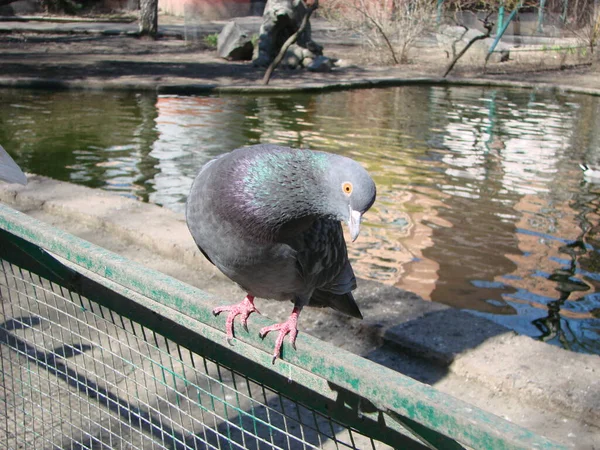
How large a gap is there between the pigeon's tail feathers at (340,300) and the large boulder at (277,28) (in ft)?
46.0

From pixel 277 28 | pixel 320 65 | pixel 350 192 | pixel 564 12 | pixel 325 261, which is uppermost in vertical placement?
pixel 564 12

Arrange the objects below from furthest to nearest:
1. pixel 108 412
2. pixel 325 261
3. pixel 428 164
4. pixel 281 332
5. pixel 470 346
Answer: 1. pixel 428 164
2. pixel 470 346
3. pixel 108 412
4. pixel 325 261
5. pixel 281 332

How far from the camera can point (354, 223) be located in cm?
187

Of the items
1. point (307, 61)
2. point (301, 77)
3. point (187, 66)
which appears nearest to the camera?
point (301, 77)

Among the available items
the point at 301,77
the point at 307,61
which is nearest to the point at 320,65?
the point at 307,61

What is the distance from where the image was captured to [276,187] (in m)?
2.03

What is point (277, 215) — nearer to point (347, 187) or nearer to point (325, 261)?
point (347, 187)

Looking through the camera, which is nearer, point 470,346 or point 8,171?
point 8,171

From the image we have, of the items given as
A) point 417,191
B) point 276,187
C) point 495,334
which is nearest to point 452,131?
point 417,191

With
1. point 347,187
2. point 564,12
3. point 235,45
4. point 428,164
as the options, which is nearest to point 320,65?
point 235,45

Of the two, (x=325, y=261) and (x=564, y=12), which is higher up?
(x=564, y=12)

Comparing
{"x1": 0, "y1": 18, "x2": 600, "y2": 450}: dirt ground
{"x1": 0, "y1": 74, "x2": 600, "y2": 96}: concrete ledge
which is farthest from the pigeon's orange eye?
{"x1": 0, "y1": 74, "x2": 600, "y2": 96}: concrete ledge

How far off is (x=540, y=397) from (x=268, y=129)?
7.34m

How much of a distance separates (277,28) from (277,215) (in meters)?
15.3
